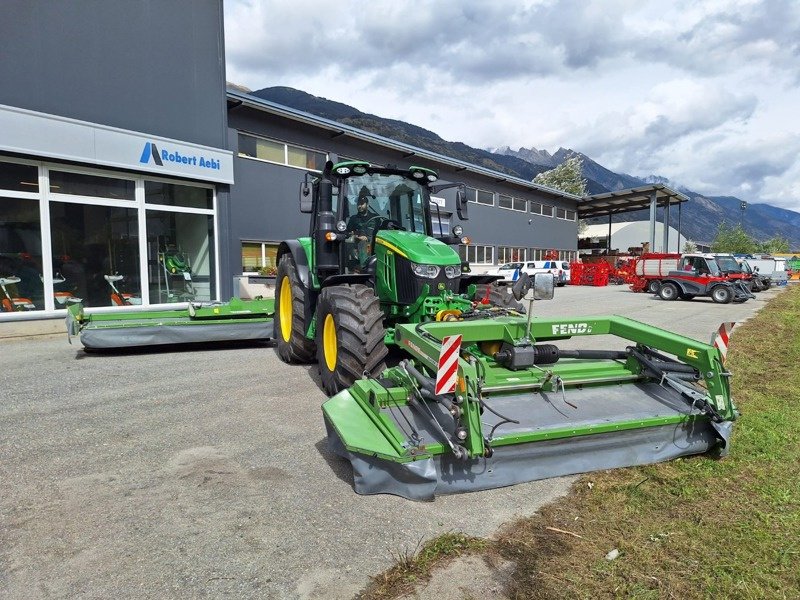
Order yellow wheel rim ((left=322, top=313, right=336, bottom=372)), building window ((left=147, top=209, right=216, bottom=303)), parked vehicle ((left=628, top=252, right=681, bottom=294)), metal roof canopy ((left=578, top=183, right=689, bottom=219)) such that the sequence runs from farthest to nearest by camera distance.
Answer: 1. metal roof canopy ((left=578, top=183, right=689, bottom=219))
2. parked vehicle ((left=628, top=252, right=681, bottom=294))
3. building window ((left=147, top=209, right=216, bottom=303))
4. yellow wheel rim ((left=322, top=313, right=336, bottom=372))

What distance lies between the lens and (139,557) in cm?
262

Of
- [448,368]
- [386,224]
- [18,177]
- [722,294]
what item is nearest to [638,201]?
[722,294]

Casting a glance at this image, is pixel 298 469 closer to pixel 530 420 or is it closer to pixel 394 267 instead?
pixel 530 420

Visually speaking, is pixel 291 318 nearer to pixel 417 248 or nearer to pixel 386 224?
pixel 386 224

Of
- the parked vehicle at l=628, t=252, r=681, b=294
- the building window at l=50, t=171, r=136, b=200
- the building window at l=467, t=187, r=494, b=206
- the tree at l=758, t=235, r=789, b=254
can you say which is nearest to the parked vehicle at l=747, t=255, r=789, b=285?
the parked vehicle at l=628, t=252, r=681, b=294

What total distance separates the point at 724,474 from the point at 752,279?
80.3 feet

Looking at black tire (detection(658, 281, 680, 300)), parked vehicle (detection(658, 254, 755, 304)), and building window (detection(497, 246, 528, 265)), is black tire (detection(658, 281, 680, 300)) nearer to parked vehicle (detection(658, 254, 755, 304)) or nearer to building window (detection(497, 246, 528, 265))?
parked vehicle (detection(658, 254, 755, 304))

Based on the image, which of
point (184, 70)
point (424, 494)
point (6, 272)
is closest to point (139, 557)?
point (424, 494)

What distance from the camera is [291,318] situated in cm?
720

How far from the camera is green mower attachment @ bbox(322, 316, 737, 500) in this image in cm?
317

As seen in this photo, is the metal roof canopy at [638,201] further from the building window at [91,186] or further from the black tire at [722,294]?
the building window at [91,186]

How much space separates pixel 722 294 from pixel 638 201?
78.3 feet

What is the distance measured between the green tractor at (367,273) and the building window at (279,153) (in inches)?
374

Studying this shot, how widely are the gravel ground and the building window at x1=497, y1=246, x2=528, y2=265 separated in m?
26.2
